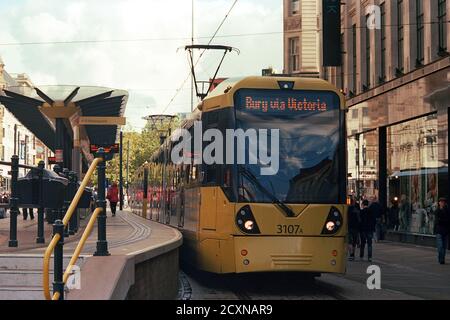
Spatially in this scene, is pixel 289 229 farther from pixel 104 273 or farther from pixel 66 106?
pixel 66 106

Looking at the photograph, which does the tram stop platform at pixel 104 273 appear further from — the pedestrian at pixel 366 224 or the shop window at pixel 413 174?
the shop window at pixel 413 174

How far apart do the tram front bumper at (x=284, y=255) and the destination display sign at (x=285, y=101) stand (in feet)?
6.75

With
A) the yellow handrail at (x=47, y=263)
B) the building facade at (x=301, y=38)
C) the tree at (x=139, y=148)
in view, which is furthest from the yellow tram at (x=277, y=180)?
the tree at (x=139, y=148)

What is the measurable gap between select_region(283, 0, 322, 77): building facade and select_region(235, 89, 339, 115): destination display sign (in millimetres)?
31375

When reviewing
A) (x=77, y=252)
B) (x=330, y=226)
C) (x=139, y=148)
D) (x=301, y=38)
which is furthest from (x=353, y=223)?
(x=139, y=148)

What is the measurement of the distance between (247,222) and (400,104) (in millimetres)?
18548

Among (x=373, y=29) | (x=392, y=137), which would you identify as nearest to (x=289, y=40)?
(x=373, y=29)

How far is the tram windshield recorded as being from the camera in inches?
516

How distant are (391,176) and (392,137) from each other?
4.89 ft

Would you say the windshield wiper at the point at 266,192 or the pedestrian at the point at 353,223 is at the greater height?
the windshield wiper at the point at 266,192

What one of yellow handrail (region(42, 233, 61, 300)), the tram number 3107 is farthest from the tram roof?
yellow handrail (region(42, 233, 61, 300))

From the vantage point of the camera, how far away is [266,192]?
43.0 ft

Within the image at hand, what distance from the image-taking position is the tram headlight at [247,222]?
12945mm
